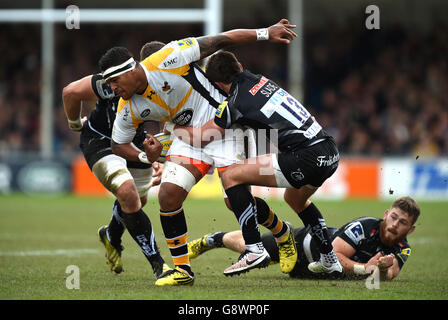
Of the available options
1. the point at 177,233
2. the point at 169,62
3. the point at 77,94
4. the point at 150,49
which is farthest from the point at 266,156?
the point at 77,94

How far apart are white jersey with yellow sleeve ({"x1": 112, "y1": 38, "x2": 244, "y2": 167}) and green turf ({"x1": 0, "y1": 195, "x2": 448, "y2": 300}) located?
45.4 inches

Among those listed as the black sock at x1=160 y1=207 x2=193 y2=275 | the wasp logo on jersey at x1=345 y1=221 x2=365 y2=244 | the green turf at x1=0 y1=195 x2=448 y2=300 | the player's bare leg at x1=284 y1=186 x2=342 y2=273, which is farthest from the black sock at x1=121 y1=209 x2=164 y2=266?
the wasp logo on jersey at x1=345 y1=221 x2=365 y2=244

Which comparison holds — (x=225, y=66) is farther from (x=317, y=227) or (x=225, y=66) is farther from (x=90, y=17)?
(x=90, y=17)

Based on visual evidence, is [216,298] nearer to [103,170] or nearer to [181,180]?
[181,180]

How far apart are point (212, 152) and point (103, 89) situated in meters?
1.37

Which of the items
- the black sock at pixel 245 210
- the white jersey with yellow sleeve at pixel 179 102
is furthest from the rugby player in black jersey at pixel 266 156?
the white jersey with yellow sleeve at pixel 179 102

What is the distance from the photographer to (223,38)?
639cm

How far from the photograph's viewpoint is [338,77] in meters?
22.2

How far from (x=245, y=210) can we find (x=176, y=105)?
3.54ft

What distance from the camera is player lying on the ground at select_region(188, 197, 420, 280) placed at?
6.61m

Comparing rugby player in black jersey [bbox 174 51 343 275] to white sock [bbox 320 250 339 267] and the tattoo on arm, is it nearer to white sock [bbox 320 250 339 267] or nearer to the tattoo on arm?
the tattoo on arm

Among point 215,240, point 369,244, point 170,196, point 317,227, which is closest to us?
point 170,196
